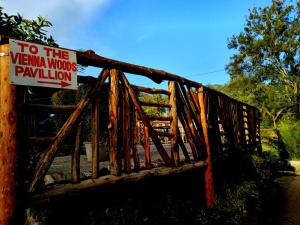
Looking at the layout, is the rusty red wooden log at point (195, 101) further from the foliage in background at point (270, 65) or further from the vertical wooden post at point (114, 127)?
the foliage in background at point (270, 65)

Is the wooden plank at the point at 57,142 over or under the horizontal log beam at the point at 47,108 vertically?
under

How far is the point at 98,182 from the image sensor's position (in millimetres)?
3566

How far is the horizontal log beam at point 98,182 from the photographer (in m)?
3.04

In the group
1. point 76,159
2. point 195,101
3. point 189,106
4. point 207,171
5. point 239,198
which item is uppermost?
point 195,101

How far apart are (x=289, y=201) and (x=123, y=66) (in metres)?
6.87

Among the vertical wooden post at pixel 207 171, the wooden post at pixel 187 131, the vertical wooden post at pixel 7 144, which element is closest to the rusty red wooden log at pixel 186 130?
the wooden post at pixel 187 131

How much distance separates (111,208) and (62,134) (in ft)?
4.74

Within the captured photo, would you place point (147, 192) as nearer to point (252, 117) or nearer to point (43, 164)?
point (43, 164)

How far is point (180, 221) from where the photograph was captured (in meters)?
4.71

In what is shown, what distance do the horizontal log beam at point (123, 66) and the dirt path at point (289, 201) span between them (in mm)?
4004

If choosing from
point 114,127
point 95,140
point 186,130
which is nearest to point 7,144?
point 95,140

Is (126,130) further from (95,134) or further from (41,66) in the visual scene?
(41,66)

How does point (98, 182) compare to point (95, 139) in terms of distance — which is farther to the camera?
point (95, 139)

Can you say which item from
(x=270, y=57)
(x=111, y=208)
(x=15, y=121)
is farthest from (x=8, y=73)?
(x=270, y=57)
